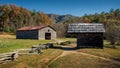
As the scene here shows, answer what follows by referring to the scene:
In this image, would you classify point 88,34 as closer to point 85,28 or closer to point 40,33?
point 85,28

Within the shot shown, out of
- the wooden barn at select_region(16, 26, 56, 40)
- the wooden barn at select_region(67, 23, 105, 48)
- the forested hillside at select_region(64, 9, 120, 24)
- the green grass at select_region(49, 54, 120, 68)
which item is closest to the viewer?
the green grass at select_region(49, 54, 120, 68)

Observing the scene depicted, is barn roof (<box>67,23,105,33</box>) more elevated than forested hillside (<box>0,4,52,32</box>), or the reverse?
forested hillside (<box>0,4,52,32</box>)

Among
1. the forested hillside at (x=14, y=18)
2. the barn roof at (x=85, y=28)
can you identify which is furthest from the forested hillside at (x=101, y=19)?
the barn roof at (x=85, y=28)

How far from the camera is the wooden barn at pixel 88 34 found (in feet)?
123

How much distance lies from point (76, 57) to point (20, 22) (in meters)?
101

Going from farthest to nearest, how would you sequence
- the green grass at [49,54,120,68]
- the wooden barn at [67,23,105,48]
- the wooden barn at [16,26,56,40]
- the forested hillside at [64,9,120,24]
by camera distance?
the forested hillside at [64,9,120,24]
the wooden barn at [16,26,56,40]
the wooden barn at [67,23,105,48]
the green grass at [49,54,120,68]

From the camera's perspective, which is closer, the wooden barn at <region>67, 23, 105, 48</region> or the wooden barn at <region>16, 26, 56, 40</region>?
the wooden barn at <region>67, 23, 105, 48</region>

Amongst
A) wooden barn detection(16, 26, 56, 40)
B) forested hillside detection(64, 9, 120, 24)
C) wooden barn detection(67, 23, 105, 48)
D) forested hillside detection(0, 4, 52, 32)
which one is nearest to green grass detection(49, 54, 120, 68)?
wooden barn detection(67, 23, 105, 48)

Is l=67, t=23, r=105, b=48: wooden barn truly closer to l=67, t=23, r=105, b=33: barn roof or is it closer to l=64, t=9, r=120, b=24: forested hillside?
l=67, t=23, r=105, b=33: barn roof

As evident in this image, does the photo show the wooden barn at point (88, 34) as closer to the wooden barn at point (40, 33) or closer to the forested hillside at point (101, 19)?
the wooden barn at point (40, 33)

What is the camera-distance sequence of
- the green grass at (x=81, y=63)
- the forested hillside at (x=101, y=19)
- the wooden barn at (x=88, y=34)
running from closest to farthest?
the green grass at (x=81, y=63) < the wooden barn at (x=88, y=34) < the forested hillside at (x=101, y=19)

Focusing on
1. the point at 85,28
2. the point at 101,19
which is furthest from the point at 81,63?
the point at 101,19

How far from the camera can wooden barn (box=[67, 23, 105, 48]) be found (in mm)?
37344

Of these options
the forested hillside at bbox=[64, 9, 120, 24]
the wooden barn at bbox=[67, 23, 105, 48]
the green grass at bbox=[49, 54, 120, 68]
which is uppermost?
the forested hillside at bbox=[64, 9, 120, 24]
